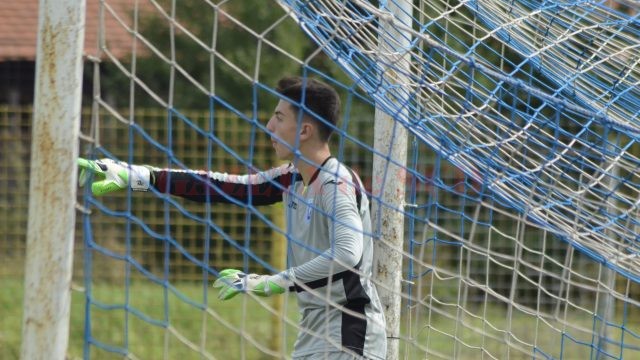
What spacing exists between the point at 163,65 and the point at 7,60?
1890mm

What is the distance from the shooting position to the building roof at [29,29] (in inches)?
355

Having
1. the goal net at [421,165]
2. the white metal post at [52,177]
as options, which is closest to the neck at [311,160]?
the goal net at [421,165]

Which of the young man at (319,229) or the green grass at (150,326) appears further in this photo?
the green grass at (150,326)

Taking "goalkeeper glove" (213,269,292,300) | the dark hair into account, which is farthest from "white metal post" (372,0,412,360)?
"goalkeeper glove" (213,269,292,300)

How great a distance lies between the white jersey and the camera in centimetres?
339

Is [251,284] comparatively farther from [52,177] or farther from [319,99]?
[52,177]

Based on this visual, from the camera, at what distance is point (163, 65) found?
825cm

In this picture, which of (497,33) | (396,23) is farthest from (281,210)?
(396,23)

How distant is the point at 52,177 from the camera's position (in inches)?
109

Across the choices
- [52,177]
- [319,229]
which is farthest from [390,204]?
[52,177]

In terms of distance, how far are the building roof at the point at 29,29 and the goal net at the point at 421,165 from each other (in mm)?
79

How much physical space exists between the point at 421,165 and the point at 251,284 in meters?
3.61

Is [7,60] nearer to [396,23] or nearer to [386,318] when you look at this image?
[386,318]

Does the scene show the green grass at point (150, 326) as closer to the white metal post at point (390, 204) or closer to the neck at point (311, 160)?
the white metal post at point (390, 204)
